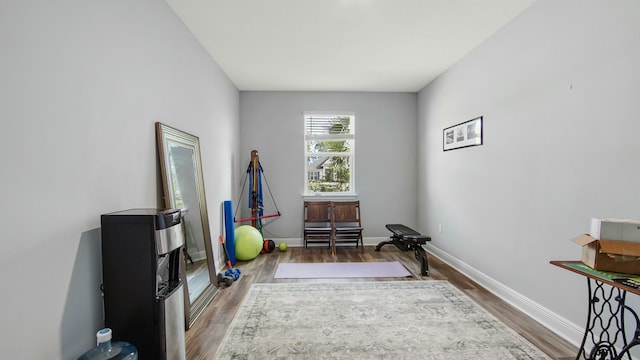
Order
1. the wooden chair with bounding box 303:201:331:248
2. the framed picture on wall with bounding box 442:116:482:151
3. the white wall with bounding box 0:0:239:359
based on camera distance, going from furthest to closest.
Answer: the wooden chair with bounding box 303:201:331:248 < the framed picture on wall with bounding box 442:116:482:151 < the white wall with bounding box 0:0:239:359

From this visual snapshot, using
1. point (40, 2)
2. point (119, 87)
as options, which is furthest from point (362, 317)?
point (40, 2)

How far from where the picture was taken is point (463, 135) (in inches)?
132

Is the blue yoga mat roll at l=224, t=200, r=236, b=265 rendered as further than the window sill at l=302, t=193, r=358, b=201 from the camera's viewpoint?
No

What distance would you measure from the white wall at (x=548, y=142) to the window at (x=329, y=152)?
185cm

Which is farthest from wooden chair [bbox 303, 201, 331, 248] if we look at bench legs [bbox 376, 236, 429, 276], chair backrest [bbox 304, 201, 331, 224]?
bench legs [bbox 376, 236, 429, 276]

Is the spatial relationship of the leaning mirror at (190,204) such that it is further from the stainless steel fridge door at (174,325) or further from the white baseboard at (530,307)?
the white baseboard at (530,307)

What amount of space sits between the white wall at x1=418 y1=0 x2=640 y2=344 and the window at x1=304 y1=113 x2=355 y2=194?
1.85m

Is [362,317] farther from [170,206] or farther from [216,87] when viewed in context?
[216,87]

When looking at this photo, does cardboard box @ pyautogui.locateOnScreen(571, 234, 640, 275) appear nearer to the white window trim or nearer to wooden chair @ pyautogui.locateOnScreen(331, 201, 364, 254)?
wooden chair @ pyautogui.locateOnScreen(331, 201, 364, 254)

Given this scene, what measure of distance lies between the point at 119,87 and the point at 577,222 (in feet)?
10.3

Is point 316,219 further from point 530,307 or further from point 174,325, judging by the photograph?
point 174,325

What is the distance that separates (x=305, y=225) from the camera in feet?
15.4

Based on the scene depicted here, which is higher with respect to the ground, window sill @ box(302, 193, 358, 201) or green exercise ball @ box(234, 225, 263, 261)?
window sill @ box(302, 193, 358, 201)

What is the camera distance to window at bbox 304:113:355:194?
4812 millimetres
